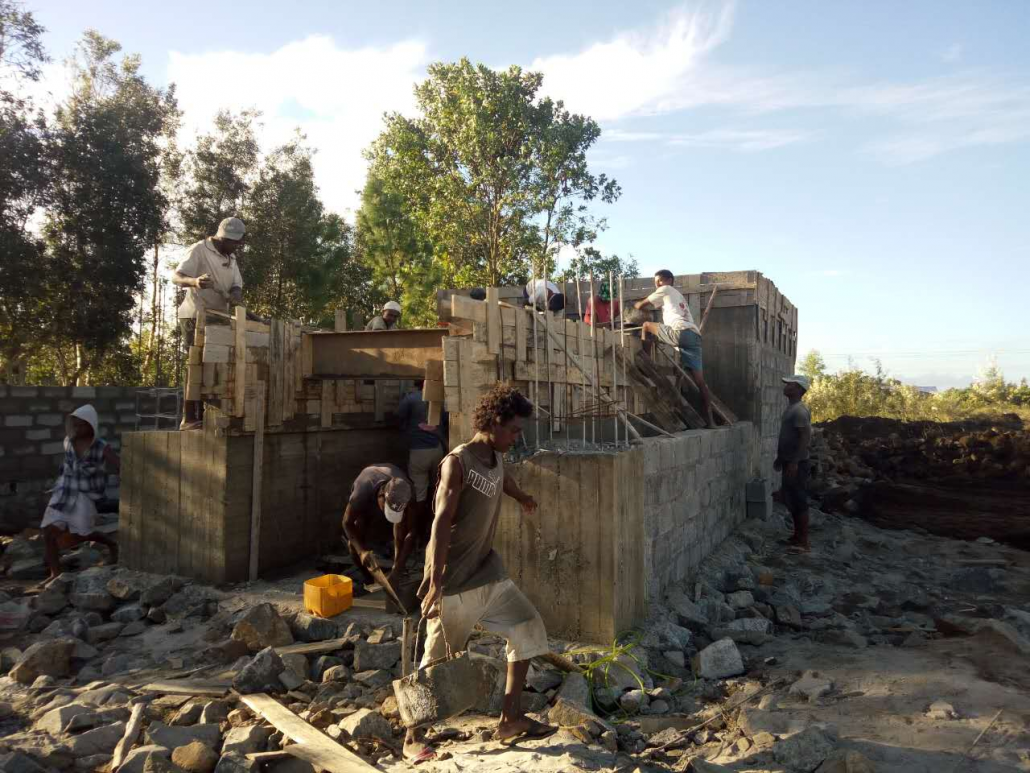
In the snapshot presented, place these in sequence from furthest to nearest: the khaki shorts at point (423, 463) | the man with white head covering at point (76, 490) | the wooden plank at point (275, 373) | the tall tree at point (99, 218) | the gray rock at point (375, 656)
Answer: the tall tree at point (99, 218) < the khaki shorts at point (423, 463) < the man with white head covering at point (76, 490) < the wooden plank at point (275, 373) < the gray rock at point (375, 656)

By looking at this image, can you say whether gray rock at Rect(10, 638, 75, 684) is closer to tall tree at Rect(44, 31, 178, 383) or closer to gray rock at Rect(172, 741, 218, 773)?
gray rock at Rect(172, 741, 218, 773)

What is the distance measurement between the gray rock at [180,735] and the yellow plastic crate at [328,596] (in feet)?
6.21

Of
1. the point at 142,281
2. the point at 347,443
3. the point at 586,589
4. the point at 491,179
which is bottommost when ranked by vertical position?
the point at 586,589

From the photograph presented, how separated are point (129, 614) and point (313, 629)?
2.12 m

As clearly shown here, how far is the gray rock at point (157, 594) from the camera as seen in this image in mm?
6824

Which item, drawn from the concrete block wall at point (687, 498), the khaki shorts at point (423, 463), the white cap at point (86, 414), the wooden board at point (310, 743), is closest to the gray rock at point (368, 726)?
the wooden board at point (310, 743)

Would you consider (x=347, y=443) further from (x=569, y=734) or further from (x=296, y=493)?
(x=569, y=734)

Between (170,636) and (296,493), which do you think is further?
(296,493)

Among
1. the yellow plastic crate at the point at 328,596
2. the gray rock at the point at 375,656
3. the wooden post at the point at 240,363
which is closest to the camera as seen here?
the gray rock at the point at 375,656

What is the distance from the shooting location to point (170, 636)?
6.27 meters

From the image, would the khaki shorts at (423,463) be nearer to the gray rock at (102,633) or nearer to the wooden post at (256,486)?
the wooden post at (256,486)

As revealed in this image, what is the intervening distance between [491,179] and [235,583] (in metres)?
13.5

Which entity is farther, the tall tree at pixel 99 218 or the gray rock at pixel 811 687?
the tall tree at pixel 99 218

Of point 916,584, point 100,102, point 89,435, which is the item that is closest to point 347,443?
point 89,435
